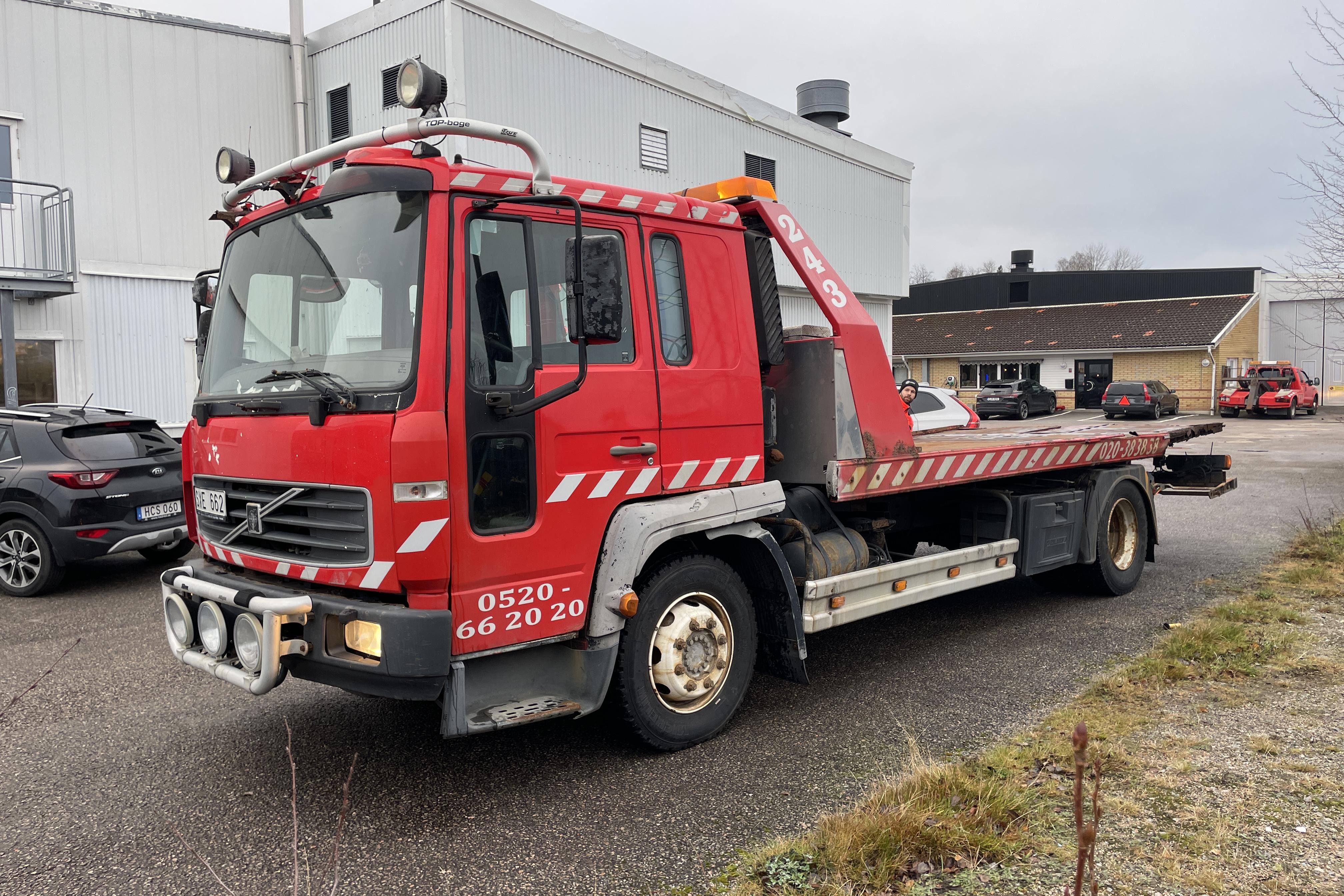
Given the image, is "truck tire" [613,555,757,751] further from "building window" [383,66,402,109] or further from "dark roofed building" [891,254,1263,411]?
"dark roofed building" [891,254,1263,411]

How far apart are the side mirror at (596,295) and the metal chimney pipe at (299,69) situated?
12825mm

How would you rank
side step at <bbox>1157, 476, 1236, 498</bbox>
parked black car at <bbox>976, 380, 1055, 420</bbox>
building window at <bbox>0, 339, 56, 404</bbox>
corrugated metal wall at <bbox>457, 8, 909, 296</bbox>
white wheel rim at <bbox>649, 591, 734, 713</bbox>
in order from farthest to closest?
parked black car at <bbox>976, 380, 1055, 420</bbox> → corrugated metal wall at <bbox>457, 8, 909, 296</bbox> → building window at <bbox>0, 339, 56, 404</bbox> → side step at <bbox>1157, 476, 1236, 498</bbox> → white wheel rim at <bbox>649, 591, 734, 713</bbox>

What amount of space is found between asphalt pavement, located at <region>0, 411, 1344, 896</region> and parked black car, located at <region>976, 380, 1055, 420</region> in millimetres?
30605

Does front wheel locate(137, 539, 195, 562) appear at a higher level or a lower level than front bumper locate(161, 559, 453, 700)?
lower

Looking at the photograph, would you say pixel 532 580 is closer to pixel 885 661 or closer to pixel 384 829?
pixel 384 829

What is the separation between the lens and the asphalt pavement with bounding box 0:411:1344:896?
351cm

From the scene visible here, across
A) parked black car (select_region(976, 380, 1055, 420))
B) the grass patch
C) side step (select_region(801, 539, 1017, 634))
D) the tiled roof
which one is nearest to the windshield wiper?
the grass patch

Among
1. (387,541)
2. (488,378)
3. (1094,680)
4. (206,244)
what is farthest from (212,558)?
(206,244)

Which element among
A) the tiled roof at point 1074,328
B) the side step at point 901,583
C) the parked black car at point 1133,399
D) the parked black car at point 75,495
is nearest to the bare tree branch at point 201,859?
the side step at point 901,583

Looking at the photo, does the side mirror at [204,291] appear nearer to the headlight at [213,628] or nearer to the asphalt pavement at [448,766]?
the headlight at [213,628]

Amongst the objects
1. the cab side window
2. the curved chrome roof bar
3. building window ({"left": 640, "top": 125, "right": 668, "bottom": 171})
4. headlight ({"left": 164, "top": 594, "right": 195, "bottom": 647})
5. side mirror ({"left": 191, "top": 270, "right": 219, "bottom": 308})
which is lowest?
headlight ({"left": 164, "top": 594, "right": 195, "bottom": 647})

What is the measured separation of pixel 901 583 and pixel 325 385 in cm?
347

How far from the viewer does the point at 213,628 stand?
13.0 ft

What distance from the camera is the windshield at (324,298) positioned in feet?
12.0
